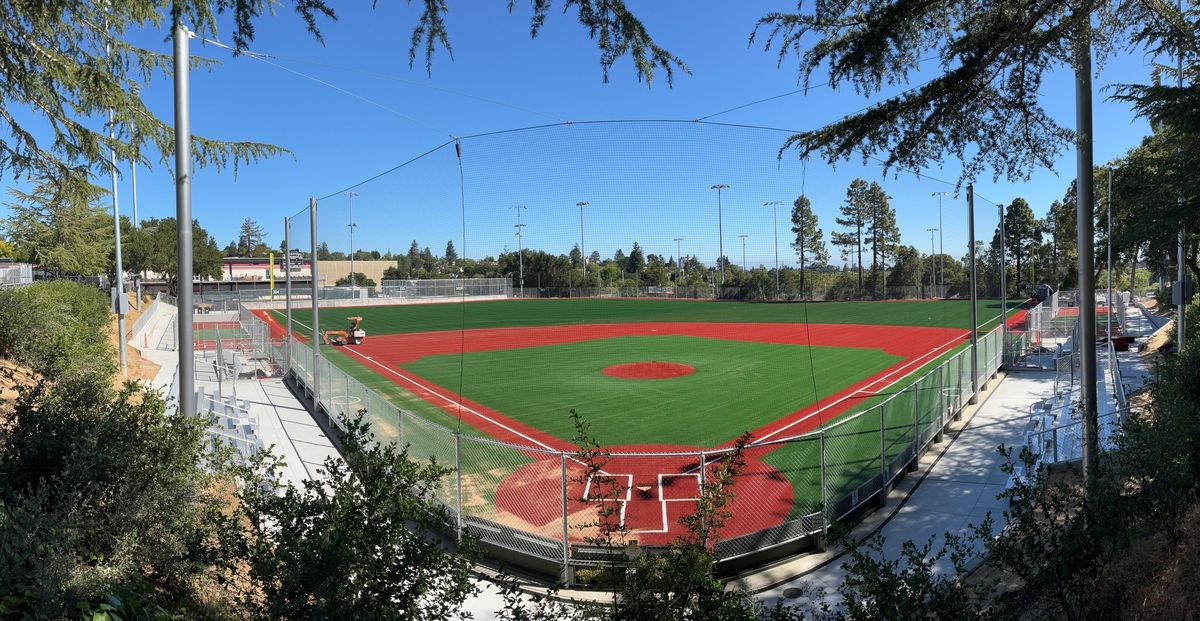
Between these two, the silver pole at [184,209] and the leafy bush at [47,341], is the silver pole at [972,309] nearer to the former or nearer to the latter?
the silver pole at [184,209]

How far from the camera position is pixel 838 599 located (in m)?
6.66

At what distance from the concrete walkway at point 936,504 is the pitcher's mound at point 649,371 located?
7032 mm

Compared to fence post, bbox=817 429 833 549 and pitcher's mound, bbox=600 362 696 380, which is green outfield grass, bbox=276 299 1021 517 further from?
pitcher's mound, bbox=600 362 696 380

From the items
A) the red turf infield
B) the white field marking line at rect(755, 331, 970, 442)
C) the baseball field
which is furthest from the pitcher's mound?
the white field marking line at rect(755, 331, 970, 442)

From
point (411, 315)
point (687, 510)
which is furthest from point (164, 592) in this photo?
point (411, 315)

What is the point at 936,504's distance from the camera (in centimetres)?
934

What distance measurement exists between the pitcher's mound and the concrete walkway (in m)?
7.03

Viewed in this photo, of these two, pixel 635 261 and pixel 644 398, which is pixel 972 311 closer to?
pixel 644 398

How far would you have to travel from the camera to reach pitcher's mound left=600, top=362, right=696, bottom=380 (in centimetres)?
1833

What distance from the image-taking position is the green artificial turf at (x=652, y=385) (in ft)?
42.5

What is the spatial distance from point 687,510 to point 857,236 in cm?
476

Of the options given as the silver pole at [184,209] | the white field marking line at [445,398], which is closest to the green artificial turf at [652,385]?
the white field marking line at [445,398]

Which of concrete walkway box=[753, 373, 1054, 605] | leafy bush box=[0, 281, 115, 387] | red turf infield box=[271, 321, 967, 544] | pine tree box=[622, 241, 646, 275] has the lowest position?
concrete walkway box=[753, 373, 1054, 605]

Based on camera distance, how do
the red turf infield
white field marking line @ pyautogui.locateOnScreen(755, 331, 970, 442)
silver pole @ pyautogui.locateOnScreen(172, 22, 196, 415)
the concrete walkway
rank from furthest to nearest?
white field marking line @ pyautogui.locateOnScreen(755, 331, 970, 442) → the red turf infield → the concrete walkway → silver pole @ pyautogui.locateOnScreen(172, 22, 196, 415)
